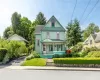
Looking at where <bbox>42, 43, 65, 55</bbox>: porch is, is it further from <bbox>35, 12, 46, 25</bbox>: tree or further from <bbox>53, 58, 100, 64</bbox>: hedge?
<bbox>35, 12, 46, 25</bbox>: tree

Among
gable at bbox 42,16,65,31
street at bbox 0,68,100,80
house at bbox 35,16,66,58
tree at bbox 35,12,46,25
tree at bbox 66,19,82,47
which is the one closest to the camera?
street at bbox 0,68,100,80

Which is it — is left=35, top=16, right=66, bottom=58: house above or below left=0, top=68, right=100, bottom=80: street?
above

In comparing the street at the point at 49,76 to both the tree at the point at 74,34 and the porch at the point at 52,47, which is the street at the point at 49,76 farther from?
the tree at the point at 74,34

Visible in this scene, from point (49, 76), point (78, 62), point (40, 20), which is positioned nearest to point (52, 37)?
point (78, 62)

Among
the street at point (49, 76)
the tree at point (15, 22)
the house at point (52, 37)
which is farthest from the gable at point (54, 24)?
the tree at point (15, 22)

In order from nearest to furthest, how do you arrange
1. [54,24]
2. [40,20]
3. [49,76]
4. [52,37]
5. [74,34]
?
[49,76] < [52,37] < [54,24] < [74,34] < [40,20]

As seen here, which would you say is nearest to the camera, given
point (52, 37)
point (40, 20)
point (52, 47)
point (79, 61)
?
point (79, 61)

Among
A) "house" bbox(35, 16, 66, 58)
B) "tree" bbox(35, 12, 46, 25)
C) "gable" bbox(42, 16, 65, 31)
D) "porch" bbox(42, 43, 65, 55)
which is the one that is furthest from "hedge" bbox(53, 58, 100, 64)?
"tree" bbox(35, 12, 46, 25)

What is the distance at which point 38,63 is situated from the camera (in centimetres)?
2605

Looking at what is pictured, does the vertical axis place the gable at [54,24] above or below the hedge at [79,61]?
above

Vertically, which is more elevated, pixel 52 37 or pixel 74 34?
pixel 74 34

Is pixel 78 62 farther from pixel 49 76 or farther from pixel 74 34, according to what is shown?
pixel 74 34

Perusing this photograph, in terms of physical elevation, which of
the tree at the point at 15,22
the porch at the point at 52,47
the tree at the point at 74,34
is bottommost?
the porch at the point at 52,47

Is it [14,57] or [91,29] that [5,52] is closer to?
[14,57]
